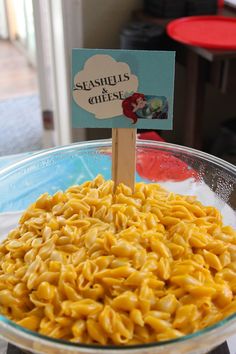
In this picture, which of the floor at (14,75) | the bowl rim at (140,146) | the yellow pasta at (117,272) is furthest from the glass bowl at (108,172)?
the floor at (14,75)

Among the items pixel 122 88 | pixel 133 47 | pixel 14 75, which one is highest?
pixel 122 88

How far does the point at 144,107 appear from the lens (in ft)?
2.17

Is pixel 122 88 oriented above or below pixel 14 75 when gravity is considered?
above

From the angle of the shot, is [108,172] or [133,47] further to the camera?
[133,47]

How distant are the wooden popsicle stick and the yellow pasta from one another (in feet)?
0.12

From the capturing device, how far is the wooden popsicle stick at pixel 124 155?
2.26 feet

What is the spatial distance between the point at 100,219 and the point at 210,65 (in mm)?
1176

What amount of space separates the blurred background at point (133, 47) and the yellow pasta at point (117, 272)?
1018mm

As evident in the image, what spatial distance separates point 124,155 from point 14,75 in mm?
2757

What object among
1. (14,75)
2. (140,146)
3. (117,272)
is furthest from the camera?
(14,75)

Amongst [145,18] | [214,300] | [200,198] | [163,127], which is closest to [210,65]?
[145,18]

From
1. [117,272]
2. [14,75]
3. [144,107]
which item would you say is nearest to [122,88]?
[144,107]

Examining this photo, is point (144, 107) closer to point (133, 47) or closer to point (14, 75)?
point (133, 47)

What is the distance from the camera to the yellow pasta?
1.77ft
